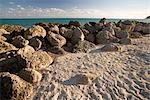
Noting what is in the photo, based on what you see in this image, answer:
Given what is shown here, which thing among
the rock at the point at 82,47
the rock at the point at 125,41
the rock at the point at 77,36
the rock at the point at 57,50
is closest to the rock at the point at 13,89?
the rock at the point at 57,50

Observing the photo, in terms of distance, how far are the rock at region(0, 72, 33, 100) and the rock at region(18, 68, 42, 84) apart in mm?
526

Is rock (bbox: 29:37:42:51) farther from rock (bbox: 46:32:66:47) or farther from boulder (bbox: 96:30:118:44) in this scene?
boulder (bbox: 96:30:118:44)

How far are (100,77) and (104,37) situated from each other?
18.4ft

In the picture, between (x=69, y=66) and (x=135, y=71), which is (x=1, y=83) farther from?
(x=135, y=71)

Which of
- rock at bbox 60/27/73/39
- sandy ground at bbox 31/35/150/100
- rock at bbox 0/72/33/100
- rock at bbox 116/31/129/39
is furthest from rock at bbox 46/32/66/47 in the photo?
rock at bbox 0/72/33/100

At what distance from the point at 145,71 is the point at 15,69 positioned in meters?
4.95

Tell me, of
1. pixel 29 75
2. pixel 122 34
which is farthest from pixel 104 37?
pixel 29 75

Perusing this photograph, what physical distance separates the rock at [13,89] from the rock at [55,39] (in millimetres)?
4911

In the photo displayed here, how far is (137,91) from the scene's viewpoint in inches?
335

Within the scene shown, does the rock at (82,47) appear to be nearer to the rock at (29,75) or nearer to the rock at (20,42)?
the rock at (20,42)

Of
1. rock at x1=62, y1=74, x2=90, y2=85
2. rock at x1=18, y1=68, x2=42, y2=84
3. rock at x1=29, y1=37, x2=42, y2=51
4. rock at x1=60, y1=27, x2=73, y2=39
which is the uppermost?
rock at x1=60, y1=27, x2=73, y2=39

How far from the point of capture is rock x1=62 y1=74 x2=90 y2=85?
8.85 m

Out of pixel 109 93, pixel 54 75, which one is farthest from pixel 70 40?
pixel 109 93

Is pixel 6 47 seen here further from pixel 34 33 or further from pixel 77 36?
pixel 77 36
